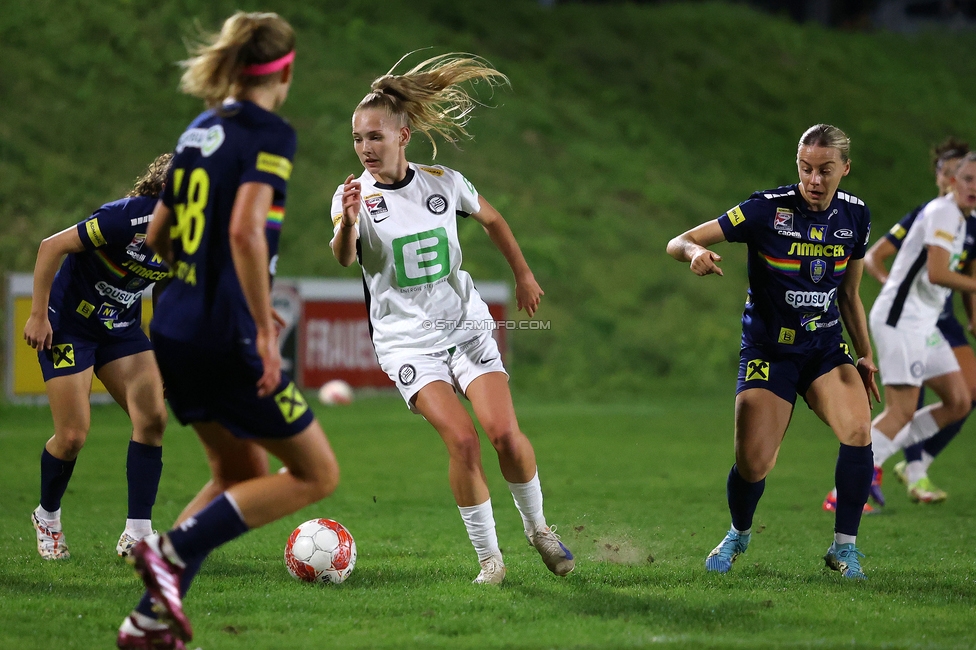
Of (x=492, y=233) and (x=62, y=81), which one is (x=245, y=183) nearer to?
(x=492, y=233)

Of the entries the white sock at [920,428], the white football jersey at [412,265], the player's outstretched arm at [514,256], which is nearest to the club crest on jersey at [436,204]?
the white football jersey at [412,265]

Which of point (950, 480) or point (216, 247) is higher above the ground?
point (216, 247)

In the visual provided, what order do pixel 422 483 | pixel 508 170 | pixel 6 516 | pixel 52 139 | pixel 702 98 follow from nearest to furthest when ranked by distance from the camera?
1. pixel 6 516
2. pixel 422 483
3. pixel 52 139
4. pixel 508 170
5. pixel 702 98

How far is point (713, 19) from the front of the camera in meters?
36.9

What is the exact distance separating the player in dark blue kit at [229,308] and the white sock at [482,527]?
1.39 metres

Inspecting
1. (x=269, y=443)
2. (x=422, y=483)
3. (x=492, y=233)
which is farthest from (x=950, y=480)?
(x=269, y=443)

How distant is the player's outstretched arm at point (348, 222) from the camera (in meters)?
4.80

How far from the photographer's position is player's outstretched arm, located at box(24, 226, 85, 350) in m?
5.68

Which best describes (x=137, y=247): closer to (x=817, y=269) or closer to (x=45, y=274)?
(x=45, y=274)

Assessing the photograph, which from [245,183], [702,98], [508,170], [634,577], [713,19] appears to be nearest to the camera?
[245,183]

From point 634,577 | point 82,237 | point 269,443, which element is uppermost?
point 82,237

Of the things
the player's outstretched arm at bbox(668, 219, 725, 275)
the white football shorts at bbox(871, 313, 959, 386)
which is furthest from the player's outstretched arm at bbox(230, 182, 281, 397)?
the white football shorts at bbox(871, 313, 959, 386)

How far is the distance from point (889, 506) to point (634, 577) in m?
3.80

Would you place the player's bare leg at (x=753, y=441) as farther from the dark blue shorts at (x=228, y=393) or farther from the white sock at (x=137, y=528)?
the white sock at (x=137, y=528)
